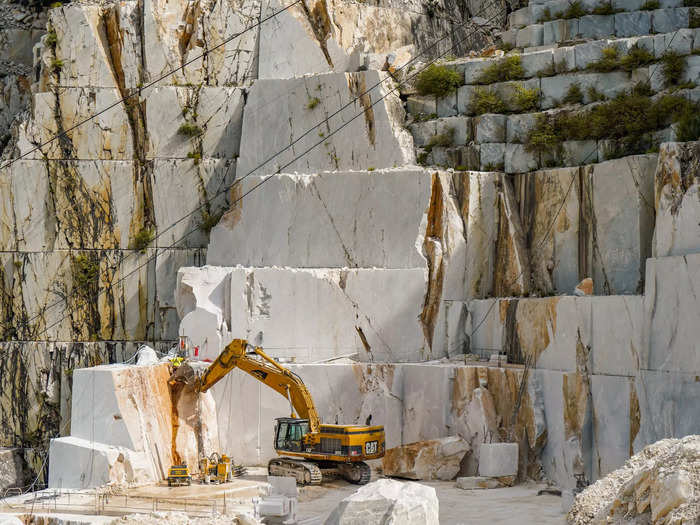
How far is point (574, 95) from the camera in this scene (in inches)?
1203

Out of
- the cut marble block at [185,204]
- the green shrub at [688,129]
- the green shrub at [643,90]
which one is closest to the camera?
the green shrub at [688,129]

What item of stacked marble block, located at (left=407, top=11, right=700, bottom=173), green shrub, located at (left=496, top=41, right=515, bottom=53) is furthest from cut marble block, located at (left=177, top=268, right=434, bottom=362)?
green shrub, located at (left=496, top=41, right=515, bottom=53)

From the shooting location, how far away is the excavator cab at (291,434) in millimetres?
24359

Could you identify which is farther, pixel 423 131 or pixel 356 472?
pixel 423 131

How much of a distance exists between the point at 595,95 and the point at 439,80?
15.8 ft

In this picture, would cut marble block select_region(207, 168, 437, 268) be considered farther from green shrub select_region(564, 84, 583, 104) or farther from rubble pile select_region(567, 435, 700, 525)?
rubble pile select_region(567, 435, 700, 525)

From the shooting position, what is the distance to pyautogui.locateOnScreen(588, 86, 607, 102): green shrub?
30.1 meters

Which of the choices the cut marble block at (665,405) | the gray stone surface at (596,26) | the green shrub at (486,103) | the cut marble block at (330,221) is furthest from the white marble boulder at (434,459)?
the gray stone surface at (596,26)

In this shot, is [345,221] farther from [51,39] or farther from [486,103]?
[51,39]

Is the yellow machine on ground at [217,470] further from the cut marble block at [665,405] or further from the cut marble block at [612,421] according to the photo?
the cut marble block at [665,405]

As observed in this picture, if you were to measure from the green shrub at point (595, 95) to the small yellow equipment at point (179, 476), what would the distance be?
16.0 m

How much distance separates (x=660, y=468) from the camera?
53.5 ft

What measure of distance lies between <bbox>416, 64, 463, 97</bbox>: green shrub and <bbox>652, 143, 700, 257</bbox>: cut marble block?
9.70 metres

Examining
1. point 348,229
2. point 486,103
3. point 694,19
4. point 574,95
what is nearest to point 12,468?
point 348,229
